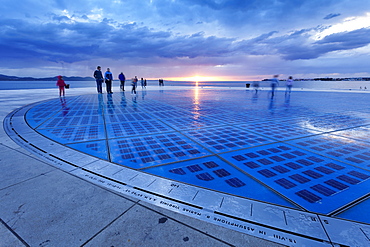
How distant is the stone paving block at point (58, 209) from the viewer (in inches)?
68.9

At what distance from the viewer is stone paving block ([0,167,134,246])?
175 cm

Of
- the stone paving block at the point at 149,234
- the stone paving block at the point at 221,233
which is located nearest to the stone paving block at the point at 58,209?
the stone paving block at the point at 149,234

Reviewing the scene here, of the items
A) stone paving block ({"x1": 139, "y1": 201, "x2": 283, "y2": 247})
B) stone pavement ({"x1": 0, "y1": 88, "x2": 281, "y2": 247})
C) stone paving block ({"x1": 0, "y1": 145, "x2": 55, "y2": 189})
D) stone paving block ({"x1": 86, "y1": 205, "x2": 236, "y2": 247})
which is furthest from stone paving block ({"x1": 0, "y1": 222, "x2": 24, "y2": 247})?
stone paving block ({"x1": 139, "y1": 201, "x2": 283, "y2": 247})

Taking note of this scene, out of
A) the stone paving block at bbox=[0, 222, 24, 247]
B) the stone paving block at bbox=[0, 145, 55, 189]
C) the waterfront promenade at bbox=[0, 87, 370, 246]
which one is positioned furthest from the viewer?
the stone paving block at bbox=[0, 145, 55, 189]

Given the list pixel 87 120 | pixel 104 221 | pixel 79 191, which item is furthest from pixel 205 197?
pixel 87 120

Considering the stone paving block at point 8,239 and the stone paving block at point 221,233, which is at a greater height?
the stone paving block at point 8,239

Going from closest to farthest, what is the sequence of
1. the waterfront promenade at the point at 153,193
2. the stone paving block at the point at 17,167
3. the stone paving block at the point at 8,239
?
1. the stone paving block at the point at 8,239
2. the waterfront promenade at the point at 153,193
3. the stone paving block at the point at 17,167

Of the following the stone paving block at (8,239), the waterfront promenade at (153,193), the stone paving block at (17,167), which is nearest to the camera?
the stone paving block at (8,239)

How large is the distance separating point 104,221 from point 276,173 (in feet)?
8.46

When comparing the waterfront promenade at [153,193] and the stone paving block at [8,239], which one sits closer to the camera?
the stone paving block at [8,239]

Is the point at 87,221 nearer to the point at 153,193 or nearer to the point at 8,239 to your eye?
the point at 8,239

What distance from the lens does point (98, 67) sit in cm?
1488

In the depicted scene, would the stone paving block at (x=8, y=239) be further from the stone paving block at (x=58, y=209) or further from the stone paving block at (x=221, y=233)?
the stone paving block at (x=221, y=233)

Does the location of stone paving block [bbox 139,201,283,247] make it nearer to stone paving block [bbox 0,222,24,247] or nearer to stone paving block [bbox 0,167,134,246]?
stone paving block [bbox 0,167,134,246]
